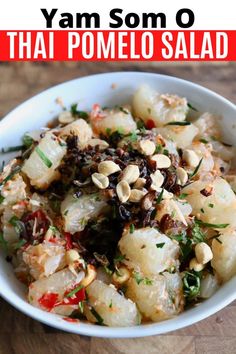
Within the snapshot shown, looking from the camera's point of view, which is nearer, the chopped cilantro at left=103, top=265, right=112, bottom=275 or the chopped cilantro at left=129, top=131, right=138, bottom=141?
the chopped cilantro at left=103, top=265, right=112, bottom=275

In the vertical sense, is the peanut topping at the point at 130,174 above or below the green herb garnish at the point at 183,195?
above

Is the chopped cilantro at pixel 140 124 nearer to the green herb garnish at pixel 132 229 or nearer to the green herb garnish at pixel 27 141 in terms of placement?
the green herb garnish at pixel 27 141

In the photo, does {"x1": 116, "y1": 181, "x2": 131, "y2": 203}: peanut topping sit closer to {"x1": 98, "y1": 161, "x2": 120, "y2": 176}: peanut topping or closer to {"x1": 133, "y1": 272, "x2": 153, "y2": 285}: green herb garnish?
{"x1": 98, "y1": 161, "x2": 120, "y2": 176}: peanut topping

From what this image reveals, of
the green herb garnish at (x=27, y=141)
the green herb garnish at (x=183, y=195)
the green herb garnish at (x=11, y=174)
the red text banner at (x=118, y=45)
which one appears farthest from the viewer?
the red text banner at (x=118, y=45)

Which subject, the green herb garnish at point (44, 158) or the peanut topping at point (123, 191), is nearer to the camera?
the peanut topping at point (123, 191)

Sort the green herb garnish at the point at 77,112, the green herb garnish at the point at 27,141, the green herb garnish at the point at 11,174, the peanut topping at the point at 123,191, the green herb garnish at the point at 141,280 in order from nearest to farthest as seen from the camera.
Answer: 1. the green herb garnish at the point at 141,280
2. the peanut topping at the point at 123,191
3. the green herb garnish at the point at 11,174
4. the green herb garnish at the point at 27,141
5. the green herb garnish at the point at 77,112

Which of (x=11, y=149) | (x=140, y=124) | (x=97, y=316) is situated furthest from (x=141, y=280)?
(x=11, y=149)

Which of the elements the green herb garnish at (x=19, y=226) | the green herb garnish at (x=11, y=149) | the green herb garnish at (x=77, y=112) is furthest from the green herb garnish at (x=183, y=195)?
the green herb garnish at (x=11, y=149)

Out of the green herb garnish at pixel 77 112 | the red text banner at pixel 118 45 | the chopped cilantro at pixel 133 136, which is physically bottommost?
Result: the chopped cilantro at pixel 133 136

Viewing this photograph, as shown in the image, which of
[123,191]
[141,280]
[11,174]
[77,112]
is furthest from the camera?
[77,112]

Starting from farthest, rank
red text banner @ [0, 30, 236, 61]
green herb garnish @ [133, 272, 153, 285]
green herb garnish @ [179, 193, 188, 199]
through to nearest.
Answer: red text banner @ [0, 30, 236, 61] < green herb garnish @ [179, 193, 188, 199] < green herb garnish @ [133, 272, 153, 285]

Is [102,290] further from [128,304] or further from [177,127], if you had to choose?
[177,127]

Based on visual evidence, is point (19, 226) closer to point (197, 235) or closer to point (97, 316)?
point (97, 316)

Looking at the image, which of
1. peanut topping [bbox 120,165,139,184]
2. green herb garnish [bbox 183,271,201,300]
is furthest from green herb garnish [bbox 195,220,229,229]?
peanut topping [bbox 120,165,139,184]
